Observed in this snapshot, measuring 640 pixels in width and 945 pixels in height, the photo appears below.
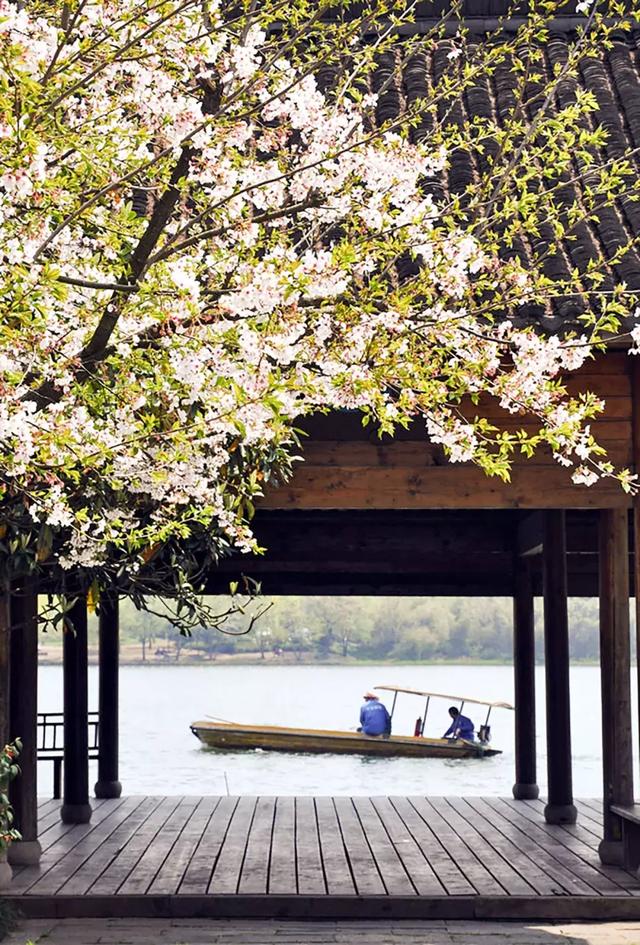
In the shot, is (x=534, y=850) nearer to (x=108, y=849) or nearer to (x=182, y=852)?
(x=182, y=852)

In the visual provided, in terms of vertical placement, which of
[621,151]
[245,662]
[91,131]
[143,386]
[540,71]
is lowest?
[245,662]

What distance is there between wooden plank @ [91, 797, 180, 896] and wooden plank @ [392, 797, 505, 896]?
6.44 ft

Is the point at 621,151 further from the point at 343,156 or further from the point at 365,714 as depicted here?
the point at 365,714

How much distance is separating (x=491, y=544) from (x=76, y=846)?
560 cm

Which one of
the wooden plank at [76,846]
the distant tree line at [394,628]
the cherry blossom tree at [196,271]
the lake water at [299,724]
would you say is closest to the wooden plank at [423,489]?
the cherry blossom tree at [196,271]

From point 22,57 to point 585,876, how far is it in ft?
20.0

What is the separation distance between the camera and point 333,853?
949 cm

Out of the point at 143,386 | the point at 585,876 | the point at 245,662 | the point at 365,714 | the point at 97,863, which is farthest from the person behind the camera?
the point at 245,662

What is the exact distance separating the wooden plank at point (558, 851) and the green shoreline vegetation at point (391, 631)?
58.0 metres

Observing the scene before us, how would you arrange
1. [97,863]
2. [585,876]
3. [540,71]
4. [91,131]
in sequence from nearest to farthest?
1. [91,131]
2. [585,876]
3. [97,863]
4. [540,71]

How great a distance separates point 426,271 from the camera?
5.56m

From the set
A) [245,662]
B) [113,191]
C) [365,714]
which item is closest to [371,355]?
[113,191]

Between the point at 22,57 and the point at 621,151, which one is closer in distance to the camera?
the point at 22,57

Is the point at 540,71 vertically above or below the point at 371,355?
above
